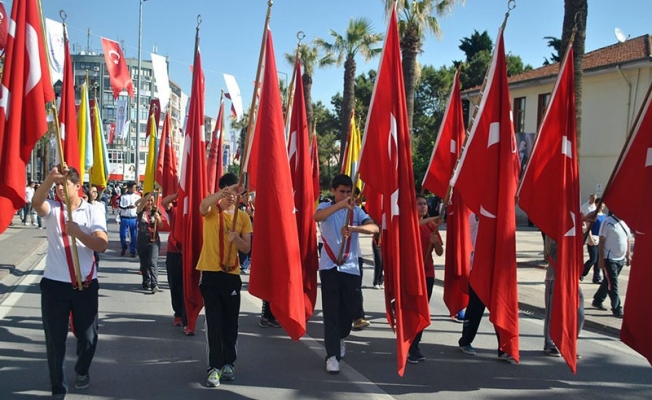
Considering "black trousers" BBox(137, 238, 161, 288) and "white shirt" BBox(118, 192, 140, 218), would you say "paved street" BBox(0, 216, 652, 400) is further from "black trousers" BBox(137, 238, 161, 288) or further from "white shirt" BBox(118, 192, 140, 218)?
"white shirt" BBox(118, 192, 140, 218)

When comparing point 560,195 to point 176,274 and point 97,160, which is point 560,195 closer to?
point 176,274

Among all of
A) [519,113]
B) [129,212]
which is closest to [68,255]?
[129,212]

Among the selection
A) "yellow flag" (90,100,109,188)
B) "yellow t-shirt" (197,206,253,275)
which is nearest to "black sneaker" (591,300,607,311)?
"yellow t-shirt" (197,206,253,275)

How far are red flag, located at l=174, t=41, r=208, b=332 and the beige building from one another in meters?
22.7

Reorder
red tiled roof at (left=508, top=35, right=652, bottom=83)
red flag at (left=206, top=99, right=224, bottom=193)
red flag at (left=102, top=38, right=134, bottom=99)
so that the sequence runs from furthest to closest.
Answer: red tiled roof at (left=508, top=35, right=652, bottom=83), red flag at (left=102, top=38, right=134, bottom=99), red flag at (left=206, top=99, right=224, bottom=193)

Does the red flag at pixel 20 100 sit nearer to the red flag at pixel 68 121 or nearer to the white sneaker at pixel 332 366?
the red flag at pixel 68 121

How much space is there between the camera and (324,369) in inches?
244

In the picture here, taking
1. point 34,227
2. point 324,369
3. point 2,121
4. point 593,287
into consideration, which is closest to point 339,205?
point 324,369

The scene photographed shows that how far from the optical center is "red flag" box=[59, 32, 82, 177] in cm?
717

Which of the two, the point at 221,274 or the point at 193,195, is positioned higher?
the point at 193,195

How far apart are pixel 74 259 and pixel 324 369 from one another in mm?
2708

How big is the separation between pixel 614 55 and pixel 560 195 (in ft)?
94.4

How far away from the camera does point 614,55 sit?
1219 inches

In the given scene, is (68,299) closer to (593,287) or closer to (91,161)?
(91,161)
